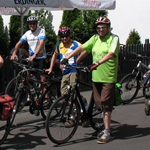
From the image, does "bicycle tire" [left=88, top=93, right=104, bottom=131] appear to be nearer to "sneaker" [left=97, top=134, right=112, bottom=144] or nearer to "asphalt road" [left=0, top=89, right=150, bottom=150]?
"asphalt road" [left=0, top=89, right=150, bottom=150]

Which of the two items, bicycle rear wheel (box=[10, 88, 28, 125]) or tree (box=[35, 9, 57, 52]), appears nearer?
bicycle rear wheel (box=[10, 88, 28, 125])

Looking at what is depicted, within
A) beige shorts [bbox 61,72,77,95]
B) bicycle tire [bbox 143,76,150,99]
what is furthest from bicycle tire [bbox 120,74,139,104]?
beige shorts [bbox 61,72,77,95]

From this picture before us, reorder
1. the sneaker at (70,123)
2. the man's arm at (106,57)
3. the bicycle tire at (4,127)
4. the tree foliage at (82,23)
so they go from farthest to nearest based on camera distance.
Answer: the tree foliage at (82,23) → the sneaker at (70,123) → the man's arm at (106,57) → the bicycle tire at (4,127)

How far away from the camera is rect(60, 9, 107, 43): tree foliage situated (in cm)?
1512

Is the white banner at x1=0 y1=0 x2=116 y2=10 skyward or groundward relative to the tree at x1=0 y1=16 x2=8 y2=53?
skyward

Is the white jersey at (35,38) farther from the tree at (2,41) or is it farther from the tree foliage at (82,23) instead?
the tree at (2,41)

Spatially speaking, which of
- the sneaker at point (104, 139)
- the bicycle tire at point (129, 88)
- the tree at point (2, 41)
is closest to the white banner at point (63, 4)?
the bicycle tire at point (129, 88)

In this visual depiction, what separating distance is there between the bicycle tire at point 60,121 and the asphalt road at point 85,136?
0.39 ft

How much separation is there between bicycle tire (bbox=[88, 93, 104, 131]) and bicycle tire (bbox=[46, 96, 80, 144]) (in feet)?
0.97

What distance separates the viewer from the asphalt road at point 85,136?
4828mm

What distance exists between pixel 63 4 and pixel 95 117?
4.02m

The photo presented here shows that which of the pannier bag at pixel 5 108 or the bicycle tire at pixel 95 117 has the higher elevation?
the pannier bag at pixel 5 108

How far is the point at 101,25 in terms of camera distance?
4961mm

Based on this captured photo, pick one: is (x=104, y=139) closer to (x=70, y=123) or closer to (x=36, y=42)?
(x=70, y=123)
